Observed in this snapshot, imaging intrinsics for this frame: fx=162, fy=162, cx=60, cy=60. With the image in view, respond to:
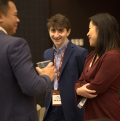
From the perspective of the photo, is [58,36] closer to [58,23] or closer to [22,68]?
[58,23]

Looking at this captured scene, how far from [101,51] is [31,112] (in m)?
0.92

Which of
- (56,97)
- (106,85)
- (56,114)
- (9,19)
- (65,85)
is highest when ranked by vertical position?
(9,19)

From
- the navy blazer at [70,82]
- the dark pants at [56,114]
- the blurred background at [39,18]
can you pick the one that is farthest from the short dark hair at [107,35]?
the blurred background at [39,18]

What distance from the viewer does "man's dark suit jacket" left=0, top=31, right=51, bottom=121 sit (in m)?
1.07

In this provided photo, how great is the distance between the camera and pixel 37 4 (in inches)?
173

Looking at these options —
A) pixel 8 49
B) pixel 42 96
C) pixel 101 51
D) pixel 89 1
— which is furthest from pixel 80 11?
pixel 8 49

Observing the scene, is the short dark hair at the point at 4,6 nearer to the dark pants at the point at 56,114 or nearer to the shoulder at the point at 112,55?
the shoulder at the point at 112,55

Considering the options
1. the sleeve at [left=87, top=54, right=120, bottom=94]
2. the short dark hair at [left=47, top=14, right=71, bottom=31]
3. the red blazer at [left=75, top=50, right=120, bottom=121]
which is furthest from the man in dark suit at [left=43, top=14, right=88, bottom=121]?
the sleeve at [left=87, top=54, right=120, bottom=94]

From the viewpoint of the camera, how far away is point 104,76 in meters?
1.50

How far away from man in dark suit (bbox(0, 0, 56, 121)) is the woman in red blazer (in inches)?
21.2

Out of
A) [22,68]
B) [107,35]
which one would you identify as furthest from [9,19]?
[107,35]

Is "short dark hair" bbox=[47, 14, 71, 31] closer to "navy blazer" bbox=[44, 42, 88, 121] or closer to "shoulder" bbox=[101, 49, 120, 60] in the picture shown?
"navy blazer" bbox=[44, 42, 88, 121]

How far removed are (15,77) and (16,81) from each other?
1.2 inches

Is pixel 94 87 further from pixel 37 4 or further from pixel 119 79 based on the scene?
pixel 37 4
